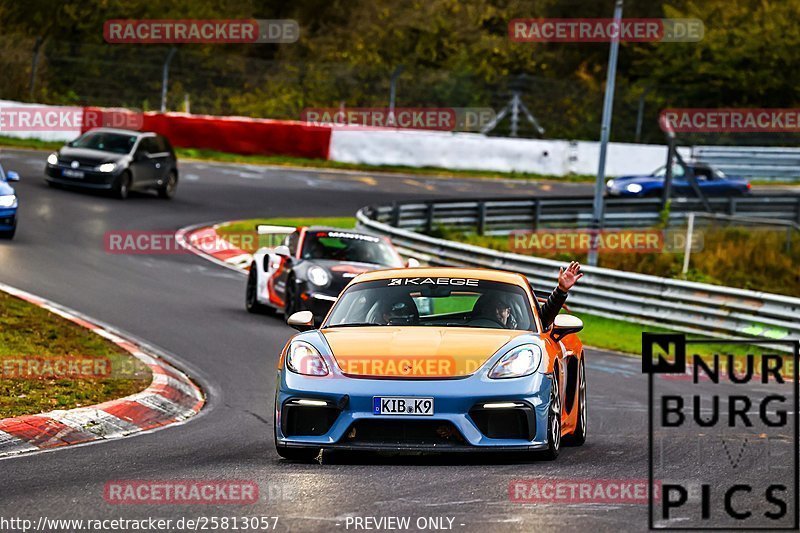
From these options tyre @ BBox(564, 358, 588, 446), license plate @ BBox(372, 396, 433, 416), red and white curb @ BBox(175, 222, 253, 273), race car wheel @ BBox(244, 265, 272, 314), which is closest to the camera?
license plate @ BBox(372, 396, 433, 416)

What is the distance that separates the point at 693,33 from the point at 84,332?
42.3 meters

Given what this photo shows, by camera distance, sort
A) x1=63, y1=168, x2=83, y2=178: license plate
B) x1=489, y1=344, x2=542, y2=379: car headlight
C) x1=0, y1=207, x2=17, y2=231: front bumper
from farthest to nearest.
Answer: x1=63, y1=168, x2=83, y2=178: license plate
x1=0, y1=207, x2=17, y2=231: front bumper
x1=489, y1=344, x2=542, y2=379: car headlight

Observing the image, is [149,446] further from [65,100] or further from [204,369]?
[65,100]

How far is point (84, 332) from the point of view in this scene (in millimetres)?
15398

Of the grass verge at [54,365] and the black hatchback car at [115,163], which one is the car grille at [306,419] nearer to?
the grass verge at [54,365]

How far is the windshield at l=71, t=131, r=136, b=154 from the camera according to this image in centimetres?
3100

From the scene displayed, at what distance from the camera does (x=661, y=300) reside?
21.5 metres

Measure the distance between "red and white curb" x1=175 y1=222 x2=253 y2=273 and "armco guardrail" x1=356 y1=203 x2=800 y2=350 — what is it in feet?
10.4

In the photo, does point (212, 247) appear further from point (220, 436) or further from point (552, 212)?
point (220, 436)

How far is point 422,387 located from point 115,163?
23.0m
